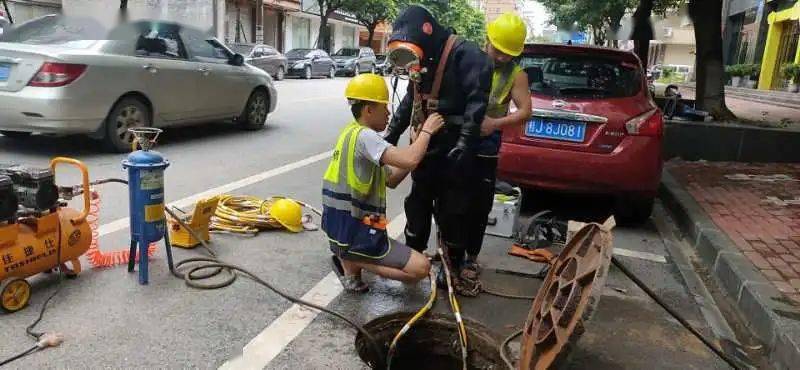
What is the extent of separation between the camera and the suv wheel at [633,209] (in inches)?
207

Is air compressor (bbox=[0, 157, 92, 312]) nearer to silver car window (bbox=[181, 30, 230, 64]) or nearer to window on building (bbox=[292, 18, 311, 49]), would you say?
silver car window (bbox=[181, 30, 230, 64])

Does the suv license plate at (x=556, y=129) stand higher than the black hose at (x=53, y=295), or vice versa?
the suv license plate at (x=556, y=129)

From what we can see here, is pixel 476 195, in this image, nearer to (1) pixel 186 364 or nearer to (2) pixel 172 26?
(1) pixel 186 364

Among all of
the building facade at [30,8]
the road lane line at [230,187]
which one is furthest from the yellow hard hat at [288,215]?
the building facade at [30,8]

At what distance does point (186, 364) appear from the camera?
2684 millimetres

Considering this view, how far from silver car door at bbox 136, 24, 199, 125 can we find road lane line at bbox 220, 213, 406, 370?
15.2 ft

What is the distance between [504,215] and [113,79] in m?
4.55

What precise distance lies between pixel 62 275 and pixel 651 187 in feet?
13.9

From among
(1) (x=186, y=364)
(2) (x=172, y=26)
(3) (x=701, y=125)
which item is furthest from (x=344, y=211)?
(3) (x=701, y=125)

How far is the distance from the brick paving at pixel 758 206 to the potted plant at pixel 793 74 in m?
15.3

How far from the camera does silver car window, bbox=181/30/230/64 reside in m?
8.15

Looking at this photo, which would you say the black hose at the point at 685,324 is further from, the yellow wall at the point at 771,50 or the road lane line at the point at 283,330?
the yellow wall at the point at 771,50

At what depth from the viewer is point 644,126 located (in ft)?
16.0

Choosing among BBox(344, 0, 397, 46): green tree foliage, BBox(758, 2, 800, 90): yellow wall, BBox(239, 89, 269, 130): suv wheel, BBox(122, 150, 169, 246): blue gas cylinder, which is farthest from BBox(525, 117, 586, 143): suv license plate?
BBox(344, 0, 397, 46): green tree foliage
